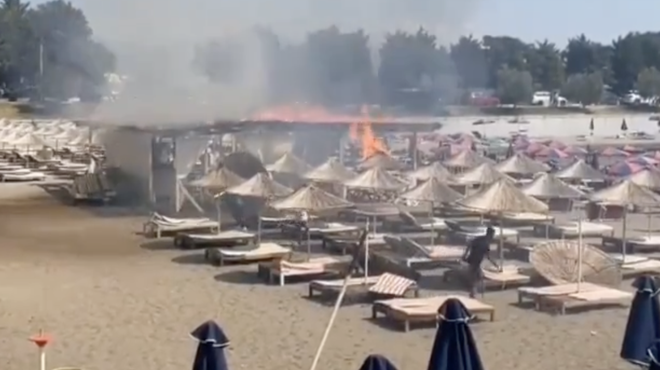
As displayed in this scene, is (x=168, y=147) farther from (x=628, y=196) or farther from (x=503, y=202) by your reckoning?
(x=628, y=196)

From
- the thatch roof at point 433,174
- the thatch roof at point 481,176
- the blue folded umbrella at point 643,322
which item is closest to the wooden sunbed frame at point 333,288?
the blue folded umbrella at point 643,322

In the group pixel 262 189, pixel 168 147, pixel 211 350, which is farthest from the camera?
pixel 168 147

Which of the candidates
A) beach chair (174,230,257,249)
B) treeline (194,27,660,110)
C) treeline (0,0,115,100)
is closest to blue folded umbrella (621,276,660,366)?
beach chair (174,230,257,249)

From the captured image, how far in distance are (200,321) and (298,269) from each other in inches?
139

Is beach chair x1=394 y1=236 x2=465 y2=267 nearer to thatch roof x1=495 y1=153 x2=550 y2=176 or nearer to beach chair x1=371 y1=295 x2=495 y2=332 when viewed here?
beach chair x1=371 y1=295 x2=495 y2=332

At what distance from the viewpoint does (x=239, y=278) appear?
65.1 ft

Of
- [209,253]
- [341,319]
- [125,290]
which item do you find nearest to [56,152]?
[209,253]

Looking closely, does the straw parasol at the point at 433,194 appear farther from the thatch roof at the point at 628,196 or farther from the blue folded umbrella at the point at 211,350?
the blue folded umbrella at the point at 211,350

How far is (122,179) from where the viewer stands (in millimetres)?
33062

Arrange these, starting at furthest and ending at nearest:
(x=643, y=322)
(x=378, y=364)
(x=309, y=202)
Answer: (x=309, y=202)
(x=643, y=322)
(x=378, y=364)

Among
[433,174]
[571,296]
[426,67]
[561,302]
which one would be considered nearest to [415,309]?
[561,302]

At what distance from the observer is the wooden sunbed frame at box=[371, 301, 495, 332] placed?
15.6m

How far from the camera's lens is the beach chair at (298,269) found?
19.3 metres

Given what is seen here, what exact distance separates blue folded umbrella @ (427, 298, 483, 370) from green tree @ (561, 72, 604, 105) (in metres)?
94.9
